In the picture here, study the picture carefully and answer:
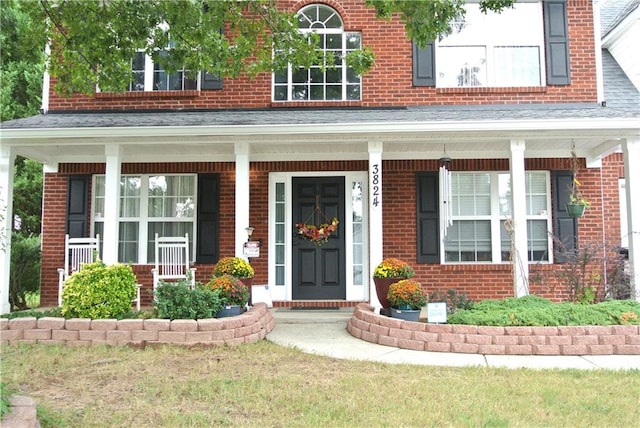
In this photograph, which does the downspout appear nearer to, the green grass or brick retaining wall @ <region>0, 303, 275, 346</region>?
the green grass

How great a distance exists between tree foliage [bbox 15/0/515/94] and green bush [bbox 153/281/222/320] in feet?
9.18

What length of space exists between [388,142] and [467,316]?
3152mm

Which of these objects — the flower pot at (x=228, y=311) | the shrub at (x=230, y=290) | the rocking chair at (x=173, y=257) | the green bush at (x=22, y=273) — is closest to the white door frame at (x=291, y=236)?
the rocking chair at (x=173, y=257)

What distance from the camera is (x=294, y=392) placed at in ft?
12.8

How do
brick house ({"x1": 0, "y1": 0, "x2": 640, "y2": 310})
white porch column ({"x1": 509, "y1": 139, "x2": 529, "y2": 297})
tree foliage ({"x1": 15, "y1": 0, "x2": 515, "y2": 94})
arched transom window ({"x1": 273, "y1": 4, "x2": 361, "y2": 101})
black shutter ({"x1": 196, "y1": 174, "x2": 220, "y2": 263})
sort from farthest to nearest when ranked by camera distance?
arched transom window ({"x1": 273, "y1": 4, "x2": 361, "y2": 101}) → black shutter ({"x1": 196, "y1": 174, "x2": 220, "y2": 263}) → brick house ({"x1": 0, "y1": 0, "x2": 640, "y2": 310}) → white porch column ({"x1": 509, "y1": 139, "x2": 529, "y2": 297}) → tree foliage ({"x1": 15, "y1": 0, "x2": 515, "y2": 94})

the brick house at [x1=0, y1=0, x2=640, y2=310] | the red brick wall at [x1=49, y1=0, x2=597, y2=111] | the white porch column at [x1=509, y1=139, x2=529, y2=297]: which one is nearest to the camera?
the white porch column at [x1=509, y1=139, x2=529, y2=297]

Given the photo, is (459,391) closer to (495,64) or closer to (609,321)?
(609,321)

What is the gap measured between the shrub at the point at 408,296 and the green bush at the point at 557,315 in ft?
1.38

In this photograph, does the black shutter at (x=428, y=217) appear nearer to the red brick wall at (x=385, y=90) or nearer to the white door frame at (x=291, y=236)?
the white door frame at (x=291, y=236)

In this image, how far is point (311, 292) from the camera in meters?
8.45

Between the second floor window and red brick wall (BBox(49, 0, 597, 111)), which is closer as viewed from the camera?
red brick wall (BBox(49, 0, 597, 111))

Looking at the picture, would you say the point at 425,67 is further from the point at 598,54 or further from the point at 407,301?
the point at 407,301

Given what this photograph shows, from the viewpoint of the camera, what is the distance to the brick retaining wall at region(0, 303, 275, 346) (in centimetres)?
544

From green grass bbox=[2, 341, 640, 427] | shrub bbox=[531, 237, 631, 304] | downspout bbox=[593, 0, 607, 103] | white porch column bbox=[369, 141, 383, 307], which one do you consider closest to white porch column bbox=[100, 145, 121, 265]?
green grass bbox=[2, 341, 640, 427]
